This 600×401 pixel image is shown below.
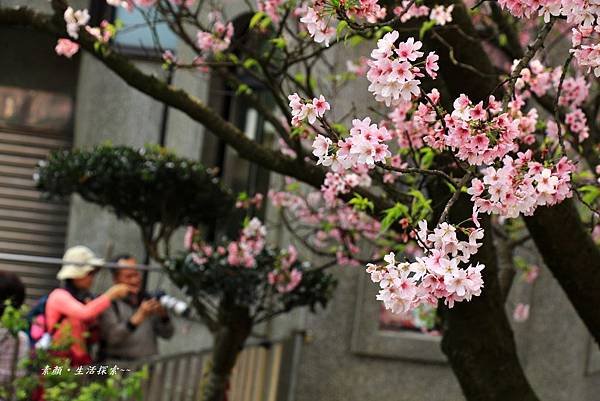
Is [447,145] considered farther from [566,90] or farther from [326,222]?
[326,222]

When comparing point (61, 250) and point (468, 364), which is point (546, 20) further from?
point (61, 250)

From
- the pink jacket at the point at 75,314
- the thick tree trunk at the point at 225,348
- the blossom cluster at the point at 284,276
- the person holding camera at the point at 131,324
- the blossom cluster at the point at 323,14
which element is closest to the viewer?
the blossom cluster at the point at 323,14

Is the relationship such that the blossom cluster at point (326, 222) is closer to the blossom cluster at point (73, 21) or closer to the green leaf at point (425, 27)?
the green leaf at point (425, 27)

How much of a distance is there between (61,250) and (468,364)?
777 cm

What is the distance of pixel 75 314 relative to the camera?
6719 mm

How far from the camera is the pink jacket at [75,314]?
259 inches

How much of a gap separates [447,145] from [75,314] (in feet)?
11.8

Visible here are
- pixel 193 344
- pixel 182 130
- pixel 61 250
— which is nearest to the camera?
pixel 193 344

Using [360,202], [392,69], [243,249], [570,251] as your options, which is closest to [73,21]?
[360,202]

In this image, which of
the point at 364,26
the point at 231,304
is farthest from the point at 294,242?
the point at 364,26

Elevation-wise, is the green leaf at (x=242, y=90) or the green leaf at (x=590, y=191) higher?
the green leaf at (x=242, y=90)

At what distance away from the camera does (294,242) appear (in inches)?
357

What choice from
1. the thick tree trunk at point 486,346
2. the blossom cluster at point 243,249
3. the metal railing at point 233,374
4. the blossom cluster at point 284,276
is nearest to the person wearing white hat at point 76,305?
the metal railing at point 233,374

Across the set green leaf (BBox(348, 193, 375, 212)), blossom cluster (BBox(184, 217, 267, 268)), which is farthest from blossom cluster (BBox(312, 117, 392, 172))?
blossom cluster (BBox(184, 217, 267, 268))
